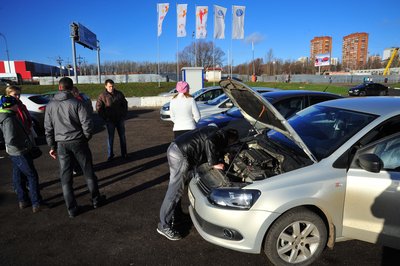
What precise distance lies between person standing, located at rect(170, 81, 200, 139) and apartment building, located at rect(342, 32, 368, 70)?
133 metres

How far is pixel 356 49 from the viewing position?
124m

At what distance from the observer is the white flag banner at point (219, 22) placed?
2316cm

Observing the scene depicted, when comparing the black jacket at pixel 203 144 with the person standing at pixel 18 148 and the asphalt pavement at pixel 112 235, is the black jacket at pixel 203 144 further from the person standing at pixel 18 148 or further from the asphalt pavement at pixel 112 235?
the person standing at pixel 18 148

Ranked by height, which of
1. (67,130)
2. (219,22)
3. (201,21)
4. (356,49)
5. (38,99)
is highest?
(356,49)

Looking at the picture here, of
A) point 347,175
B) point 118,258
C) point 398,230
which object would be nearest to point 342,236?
point 398,230

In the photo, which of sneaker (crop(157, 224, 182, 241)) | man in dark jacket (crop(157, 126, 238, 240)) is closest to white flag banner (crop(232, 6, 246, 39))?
man in dark jacket (crop(157, 126, 238, 240))

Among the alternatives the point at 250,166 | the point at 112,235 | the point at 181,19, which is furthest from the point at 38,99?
the point at 181,19

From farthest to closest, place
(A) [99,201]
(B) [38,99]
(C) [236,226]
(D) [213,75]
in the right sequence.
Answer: (D) [213,75], (B) [38,99], (A) [99,201], (C) [236,226]

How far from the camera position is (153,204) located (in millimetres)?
4184

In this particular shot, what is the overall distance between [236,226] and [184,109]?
2.44 metres

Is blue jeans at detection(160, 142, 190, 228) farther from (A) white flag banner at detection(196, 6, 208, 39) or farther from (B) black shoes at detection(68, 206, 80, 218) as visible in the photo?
(A) white flag banner at detection(196, 6, 208, 39)

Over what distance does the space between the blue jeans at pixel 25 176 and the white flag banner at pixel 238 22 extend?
22745mm

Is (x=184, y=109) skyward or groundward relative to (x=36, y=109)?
skyward

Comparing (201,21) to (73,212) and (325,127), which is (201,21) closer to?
(325,127)
